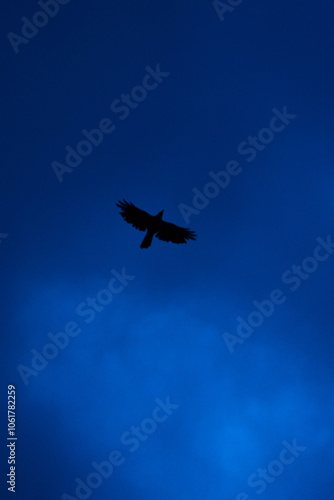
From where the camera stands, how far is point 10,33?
35344 millimetres

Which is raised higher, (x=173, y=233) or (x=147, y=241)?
(x=173, y=233)

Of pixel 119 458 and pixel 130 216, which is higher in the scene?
pixel 130 216

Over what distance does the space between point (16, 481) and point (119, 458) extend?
18614 millimetres

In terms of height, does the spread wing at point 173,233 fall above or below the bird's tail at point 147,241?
above

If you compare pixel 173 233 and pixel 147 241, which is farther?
pixel 173 233

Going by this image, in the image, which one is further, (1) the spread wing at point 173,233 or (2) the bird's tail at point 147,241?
(1) the spread wing at point 173,233

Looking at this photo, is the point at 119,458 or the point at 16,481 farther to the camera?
the point at 119,458

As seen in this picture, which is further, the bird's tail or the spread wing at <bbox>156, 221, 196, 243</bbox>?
the spread wing at <bbox>156, 221, 196, 243</bbox>

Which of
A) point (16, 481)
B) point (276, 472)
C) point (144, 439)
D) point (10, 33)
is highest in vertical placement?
point (10, 33)

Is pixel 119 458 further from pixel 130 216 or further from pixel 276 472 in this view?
pixel 130 216

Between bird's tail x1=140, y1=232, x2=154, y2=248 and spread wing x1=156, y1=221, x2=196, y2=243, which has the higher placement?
spread wing x1=156, y1=221, x2=196, y2=243

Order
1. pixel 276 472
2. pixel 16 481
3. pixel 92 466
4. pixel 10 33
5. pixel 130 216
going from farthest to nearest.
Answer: pixel 276 472, pixel 92 466, pixel 16 481, pixel 10 33, pixel 130 216

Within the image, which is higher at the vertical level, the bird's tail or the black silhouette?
the black silhouette

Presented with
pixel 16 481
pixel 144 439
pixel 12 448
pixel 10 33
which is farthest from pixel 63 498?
pixel 10 33
